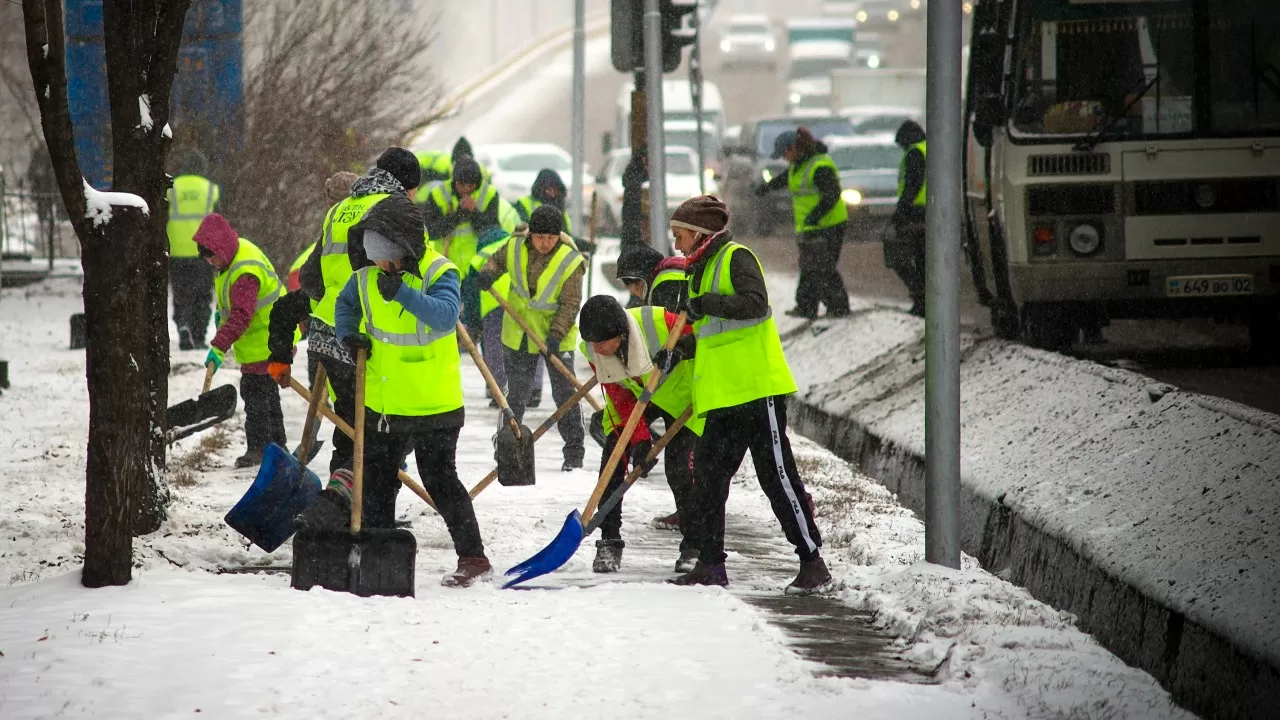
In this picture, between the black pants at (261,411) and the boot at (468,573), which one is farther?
the black pants at (261,411)

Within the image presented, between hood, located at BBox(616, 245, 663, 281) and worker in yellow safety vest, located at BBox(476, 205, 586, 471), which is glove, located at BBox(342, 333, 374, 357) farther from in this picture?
worker in yellow safety vest, located at BBox(476, 205, 586, 471)

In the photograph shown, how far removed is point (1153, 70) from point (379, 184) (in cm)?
536

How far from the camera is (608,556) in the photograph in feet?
22.9

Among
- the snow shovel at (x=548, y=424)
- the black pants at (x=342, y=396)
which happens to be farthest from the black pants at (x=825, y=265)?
the black pants at (x=342, y=396)

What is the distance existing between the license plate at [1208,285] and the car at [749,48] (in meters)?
43.7

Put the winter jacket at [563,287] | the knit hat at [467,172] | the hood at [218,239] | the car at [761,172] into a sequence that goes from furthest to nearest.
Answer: the car at [761,172] < the knit hat at [467,172] < the winter jacket at [563,287] < the hood at [218,239]

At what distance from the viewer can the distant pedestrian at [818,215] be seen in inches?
551

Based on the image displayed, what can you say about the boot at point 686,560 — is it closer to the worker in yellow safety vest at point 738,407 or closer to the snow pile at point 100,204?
the worker in yellow safety vest at point 738,407

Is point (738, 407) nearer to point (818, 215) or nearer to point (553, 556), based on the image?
point (553, 556)

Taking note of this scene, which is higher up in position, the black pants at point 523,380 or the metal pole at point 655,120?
the metal pole at point 655,120

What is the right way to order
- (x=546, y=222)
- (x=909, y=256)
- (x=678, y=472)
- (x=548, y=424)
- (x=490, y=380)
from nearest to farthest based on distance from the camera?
(x=678, y=472)
(x=490, y=380)
(x=548, y=424)
(x=546, y=222)
(x=909, y=256)

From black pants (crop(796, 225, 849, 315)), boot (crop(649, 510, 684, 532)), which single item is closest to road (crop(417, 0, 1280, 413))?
black pants (crop(796, 225, 849, 315))

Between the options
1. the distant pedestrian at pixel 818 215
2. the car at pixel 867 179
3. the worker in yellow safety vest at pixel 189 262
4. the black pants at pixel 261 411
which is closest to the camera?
the black pants at pixel 261 411

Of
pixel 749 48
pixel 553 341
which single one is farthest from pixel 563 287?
pixel 749 48
